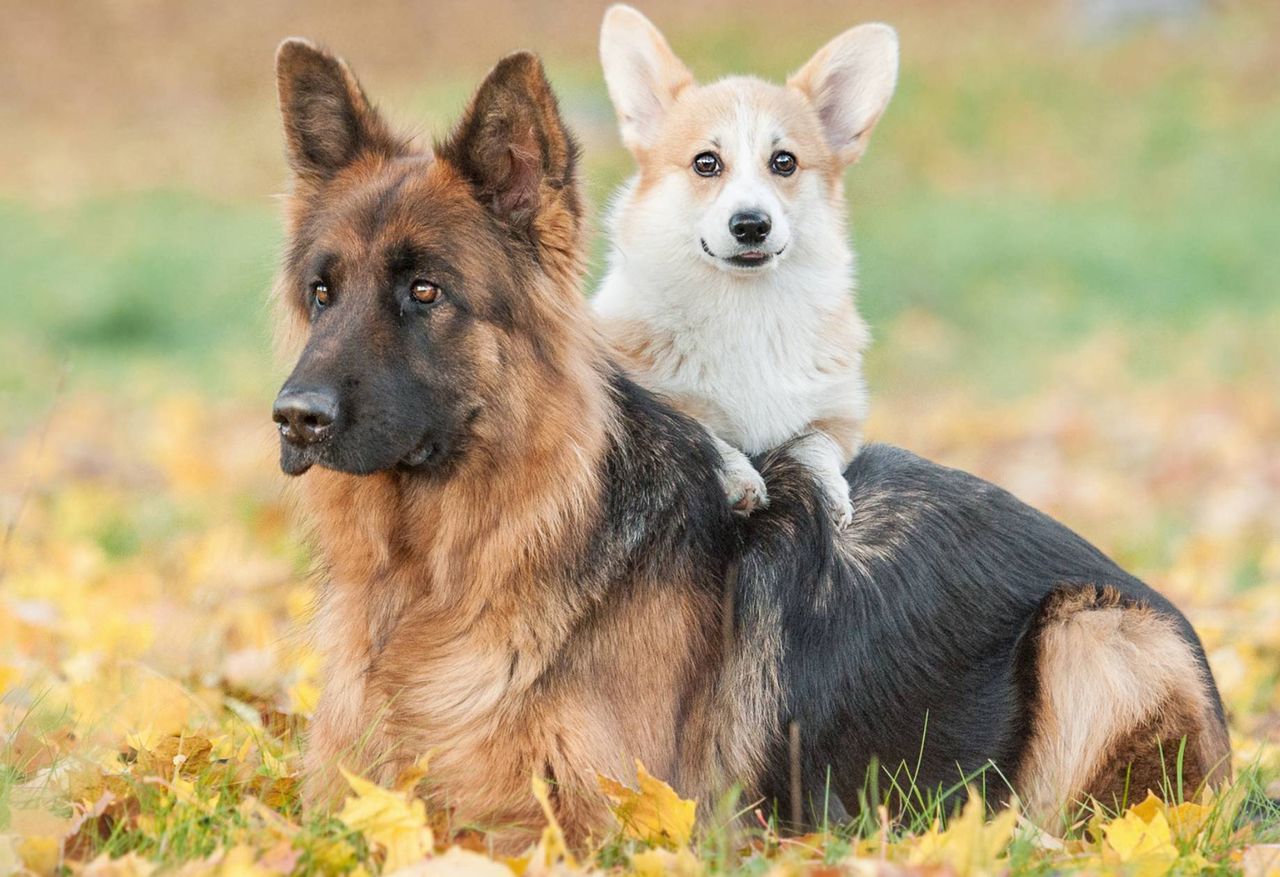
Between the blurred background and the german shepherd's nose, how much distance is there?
765mm

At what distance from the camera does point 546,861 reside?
2.90 m

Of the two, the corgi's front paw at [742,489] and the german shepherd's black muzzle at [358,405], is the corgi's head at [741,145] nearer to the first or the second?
the corgi's front paw at [742,489]

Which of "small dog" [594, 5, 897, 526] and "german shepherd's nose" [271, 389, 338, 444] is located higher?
"small dog" [594, 5, 897, 526]

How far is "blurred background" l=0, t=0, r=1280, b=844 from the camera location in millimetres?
5883

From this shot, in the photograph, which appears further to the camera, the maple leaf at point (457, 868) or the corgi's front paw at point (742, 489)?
the corgi's front paw at point (742, 489)

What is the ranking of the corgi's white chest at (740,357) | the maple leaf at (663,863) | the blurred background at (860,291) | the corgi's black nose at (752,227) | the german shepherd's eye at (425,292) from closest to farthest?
1. the maple leaf at (663,863)
2. the german shepherd's eye at (425,292)
3. the corgi's white chest at (740,357)
4. the corgi's black nose at (752,227)
5. the blurred background at (860,291)

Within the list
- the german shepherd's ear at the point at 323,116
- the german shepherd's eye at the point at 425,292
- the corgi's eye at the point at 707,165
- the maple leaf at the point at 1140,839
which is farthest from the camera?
the corgi's eye at the point at 707,165

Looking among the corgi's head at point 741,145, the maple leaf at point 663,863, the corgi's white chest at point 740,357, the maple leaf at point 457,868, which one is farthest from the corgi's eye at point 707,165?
the maple leaf at point 457,868

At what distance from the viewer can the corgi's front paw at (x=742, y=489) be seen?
3549 millimetres

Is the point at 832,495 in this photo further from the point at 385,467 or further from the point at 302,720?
the point at 302,720

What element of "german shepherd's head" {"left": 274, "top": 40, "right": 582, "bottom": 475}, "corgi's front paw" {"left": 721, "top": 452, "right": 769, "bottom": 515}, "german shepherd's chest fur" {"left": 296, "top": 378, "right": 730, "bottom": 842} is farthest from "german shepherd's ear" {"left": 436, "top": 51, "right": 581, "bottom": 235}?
"corgi's front paw" {"left": 721, "top": 452, "right": 769, "bottom": 515}

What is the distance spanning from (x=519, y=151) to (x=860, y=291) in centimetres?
963

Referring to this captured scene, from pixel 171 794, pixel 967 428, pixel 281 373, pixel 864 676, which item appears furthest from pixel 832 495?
pixel 967 428

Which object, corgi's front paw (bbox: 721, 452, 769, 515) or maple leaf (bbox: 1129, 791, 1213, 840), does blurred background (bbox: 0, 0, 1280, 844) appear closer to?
corgi's front paw (bbox: 721, 452, 769, 515)
